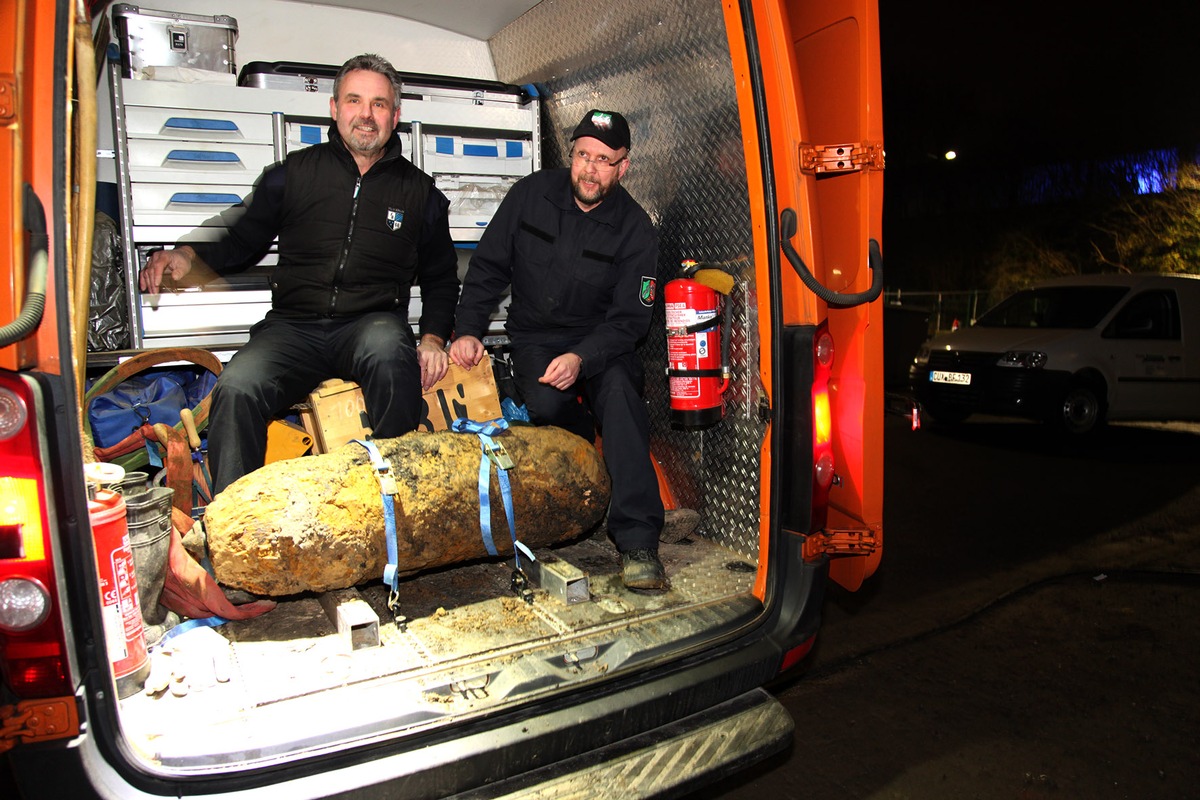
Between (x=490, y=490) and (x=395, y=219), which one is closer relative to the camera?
(x=490, y=490)

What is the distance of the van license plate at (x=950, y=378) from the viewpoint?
30.6ft

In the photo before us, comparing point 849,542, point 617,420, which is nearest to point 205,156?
point 617,420

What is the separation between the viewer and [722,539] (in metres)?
3.18

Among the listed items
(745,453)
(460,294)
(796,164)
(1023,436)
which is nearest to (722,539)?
(745,453)

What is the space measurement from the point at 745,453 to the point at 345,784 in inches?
71.3

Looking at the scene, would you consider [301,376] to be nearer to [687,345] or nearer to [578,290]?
[578,290]

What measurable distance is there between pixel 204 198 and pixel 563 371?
1710 millimetres

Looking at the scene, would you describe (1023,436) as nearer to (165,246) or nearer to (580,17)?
(580,17)

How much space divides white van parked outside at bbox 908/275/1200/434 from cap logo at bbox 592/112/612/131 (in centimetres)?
720

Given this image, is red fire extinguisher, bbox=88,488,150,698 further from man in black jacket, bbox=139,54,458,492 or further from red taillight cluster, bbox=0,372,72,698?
man in black jacket, bbox=139,54,458,492

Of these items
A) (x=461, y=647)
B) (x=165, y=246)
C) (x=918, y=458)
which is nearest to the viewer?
(x=461, y=647)

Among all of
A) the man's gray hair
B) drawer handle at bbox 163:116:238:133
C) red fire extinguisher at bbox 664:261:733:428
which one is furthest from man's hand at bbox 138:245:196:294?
red fire extinguisher at bbox 664:261:733:428

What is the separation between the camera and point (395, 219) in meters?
3.57

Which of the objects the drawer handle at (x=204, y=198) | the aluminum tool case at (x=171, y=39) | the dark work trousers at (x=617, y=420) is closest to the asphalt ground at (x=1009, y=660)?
the dark work trousers at (x=617, y=420)
